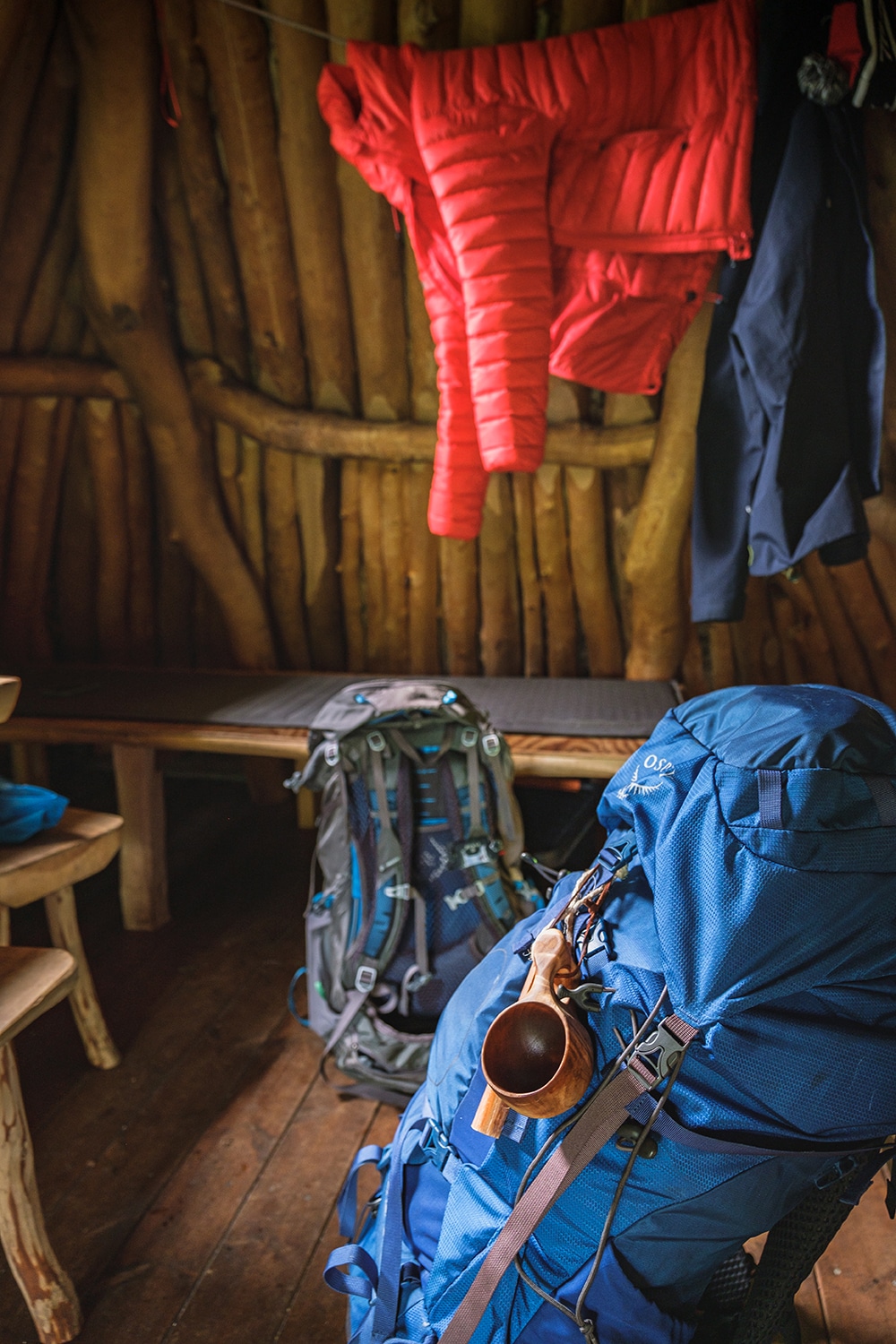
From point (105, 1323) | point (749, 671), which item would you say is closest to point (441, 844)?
point (105, 1323)

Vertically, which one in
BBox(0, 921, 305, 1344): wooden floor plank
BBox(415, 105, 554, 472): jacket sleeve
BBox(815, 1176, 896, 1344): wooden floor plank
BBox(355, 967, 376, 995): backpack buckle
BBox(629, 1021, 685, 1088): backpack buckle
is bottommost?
BBox(815, 1176, 896, 1344): wooden floor plank

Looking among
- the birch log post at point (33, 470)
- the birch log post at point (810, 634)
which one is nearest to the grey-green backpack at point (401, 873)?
the birch log post at point (810, 634)

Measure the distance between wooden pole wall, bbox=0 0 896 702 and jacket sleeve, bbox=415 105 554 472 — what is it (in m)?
0.54

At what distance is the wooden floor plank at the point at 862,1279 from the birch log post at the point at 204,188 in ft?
9.59

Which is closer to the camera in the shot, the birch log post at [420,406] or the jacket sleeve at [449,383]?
the jacket sleeve at [449,383]

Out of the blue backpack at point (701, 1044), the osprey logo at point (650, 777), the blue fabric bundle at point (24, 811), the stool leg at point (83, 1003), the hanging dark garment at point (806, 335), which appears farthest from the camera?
the stool leg at point (83, 1003)

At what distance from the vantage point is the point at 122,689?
9.56 ft

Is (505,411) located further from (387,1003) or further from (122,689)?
(122,689)

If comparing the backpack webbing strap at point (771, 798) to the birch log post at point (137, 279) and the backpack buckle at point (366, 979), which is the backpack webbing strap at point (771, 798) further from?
the birch log post at point (137, 279)

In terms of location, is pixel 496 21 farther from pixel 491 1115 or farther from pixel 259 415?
pixel 491 1115

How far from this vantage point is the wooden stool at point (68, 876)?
1650 mm

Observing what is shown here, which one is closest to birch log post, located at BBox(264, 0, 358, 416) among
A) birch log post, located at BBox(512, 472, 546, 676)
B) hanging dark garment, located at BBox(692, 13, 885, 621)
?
birch log post, located at BBox(512, 472, 546, 676)

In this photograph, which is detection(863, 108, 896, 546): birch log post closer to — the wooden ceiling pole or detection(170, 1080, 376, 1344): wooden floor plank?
the wooden ceiling pole

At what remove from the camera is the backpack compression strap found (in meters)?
0.98
